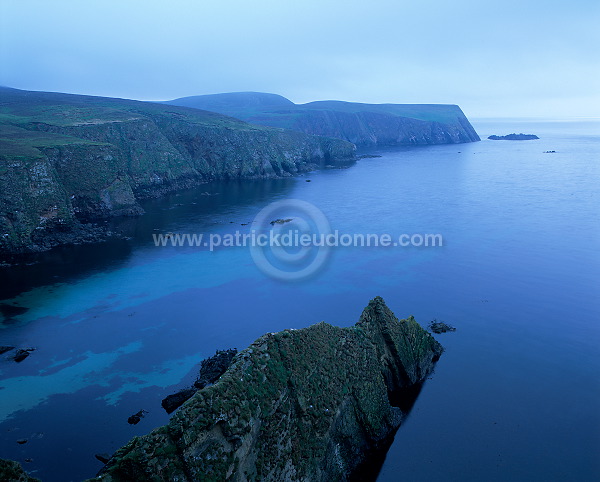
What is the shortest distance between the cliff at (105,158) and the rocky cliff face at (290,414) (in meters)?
52.1

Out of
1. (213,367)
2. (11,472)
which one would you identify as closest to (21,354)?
(213,367)

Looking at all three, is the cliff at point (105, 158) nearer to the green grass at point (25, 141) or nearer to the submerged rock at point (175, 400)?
the green grass at point (25, 141)

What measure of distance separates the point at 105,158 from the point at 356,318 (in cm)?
6310

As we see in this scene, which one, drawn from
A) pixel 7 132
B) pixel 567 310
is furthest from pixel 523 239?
pixel 7 132

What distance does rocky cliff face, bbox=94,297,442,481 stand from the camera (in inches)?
708

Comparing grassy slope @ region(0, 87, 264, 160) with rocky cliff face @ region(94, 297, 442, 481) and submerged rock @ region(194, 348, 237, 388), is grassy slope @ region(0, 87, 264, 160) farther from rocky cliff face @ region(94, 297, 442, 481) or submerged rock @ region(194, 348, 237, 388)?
rocky cliff face @ region(94, 297, 442, 481)

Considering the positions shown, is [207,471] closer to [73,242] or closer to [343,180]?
[73,242]

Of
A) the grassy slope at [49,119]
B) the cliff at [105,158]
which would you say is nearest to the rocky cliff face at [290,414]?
the cliff at [105,158]

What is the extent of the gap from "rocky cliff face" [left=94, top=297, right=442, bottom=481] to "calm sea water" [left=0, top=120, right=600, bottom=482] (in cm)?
306

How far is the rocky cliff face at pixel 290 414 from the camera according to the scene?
17984mm

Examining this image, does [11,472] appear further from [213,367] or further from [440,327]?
[440,327]

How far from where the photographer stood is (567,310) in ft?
149

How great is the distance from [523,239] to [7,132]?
95295 mm

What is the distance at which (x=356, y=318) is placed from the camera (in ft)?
143
